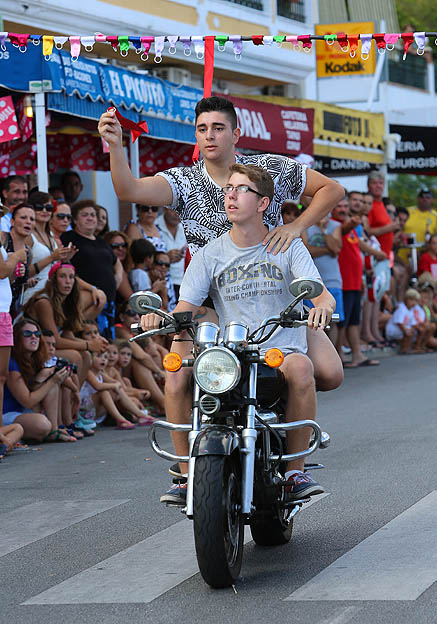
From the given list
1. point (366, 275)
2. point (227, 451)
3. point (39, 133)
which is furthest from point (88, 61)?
point (227, 451)

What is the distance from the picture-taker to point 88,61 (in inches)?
525

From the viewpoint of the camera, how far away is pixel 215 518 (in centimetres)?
509

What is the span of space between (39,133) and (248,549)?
25.1 feet

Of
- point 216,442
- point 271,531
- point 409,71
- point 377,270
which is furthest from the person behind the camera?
point 409,71

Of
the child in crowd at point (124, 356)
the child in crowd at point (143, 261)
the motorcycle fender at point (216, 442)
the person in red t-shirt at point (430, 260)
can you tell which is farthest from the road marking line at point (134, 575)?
the person in red t-shirt at point (430, 260)

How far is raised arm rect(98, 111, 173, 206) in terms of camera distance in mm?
5938

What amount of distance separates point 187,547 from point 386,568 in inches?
44.1

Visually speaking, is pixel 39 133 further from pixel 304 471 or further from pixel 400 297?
pixel 400 297

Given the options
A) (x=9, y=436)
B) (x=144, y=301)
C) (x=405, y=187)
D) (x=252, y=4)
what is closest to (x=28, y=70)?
(x=9, y=436)

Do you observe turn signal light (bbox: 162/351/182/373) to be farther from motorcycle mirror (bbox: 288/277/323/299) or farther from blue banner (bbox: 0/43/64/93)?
blue banner (bbox: 0/43/64/93)

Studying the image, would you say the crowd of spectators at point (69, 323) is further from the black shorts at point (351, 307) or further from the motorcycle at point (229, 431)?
the motorcycle at point (229, 431)

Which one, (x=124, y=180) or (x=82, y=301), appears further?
(x=82, y=301)

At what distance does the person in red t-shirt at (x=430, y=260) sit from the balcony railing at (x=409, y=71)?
92.0ft

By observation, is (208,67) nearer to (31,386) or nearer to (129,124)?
(31,386)
